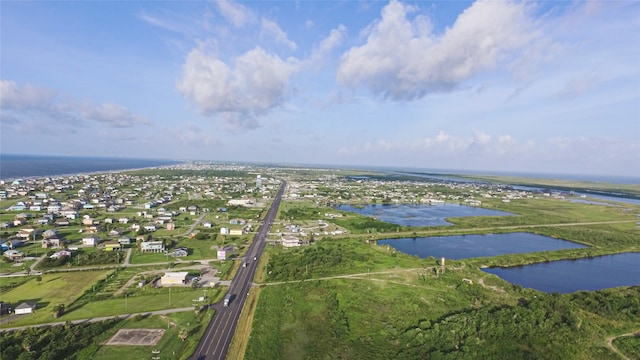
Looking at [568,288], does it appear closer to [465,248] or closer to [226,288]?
[465,248]

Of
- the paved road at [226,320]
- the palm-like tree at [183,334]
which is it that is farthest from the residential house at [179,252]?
the palm-like tree at [183,334]

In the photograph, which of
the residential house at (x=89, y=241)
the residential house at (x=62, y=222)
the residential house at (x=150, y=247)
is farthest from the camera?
the residential house at (x=62, y=222)

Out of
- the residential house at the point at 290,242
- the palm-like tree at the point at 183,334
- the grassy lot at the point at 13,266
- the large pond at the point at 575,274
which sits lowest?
the grassy lot at the point at 13,266

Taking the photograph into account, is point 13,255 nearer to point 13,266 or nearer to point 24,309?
point 13,266

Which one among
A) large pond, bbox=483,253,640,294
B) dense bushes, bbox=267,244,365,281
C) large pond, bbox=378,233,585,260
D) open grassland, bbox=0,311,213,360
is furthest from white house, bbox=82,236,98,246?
large pond, bbox=483,253,640,294

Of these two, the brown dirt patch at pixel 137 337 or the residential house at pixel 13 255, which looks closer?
the brown dirt patch at pixel 137 337

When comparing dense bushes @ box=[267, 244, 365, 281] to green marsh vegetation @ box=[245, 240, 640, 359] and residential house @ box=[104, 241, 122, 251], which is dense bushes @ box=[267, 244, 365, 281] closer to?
green marsh vegetation @ box=[245, 240, 640, 359]

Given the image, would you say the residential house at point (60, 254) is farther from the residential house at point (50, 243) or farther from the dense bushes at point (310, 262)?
the dense bushes at point (310, 262)
